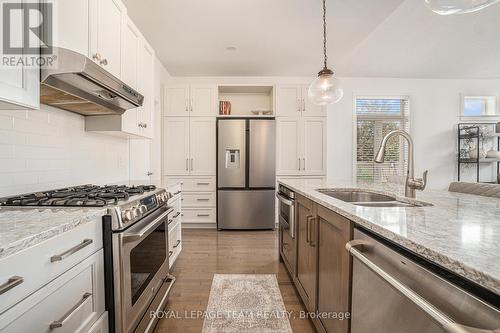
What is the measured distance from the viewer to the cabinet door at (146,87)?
7.41 feet

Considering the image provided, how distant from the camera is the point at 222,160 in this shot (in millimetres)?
3785

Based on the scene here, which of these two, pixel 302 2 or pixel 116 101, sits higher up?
pixel 302 2

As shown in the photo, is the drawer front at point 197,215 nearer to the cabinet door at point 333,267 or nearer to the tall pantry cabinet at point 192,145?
the tall pantry cabinet at point 192,145

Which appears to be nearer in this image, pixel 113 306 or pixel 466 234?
pixel 466 234

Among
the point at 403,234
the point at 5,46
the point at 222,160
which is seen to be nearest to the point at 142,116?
the point at 5,46

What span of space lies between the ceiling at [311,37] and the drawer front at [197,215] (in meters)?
2.39

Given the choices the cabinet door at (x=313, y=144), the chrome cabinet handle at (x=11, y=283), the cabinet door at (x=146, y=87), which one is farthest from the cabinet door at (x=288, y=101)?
the chrome cabinet handle at (x=11, y=283)

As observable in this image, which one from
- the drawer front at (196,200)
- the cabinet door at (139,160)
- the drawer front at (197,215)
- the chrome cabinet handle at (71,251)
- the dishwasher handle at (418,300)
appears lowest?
the drawer front at (197,215)

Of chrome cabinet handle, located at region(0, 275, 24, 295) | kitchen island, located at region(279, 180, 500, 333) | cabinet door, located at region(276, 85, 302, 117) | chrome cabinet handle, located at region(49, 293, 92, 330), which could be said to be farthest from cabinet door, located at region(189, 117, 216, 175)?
chrome cabinet handle, located at region(0, 275, 24, 295)

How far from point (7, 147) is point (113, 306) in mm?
1013

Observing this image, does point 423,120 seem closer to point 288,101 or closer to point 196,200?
point 288,101

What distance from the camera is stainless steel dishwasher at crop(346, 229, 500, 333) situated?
1.57 feet

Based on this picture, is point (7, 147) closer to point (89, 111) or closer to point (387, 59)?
point (89, 111)

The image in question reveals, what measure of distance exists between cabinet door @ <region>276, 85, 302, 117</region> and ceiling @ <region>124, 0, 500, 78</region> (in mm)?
371
